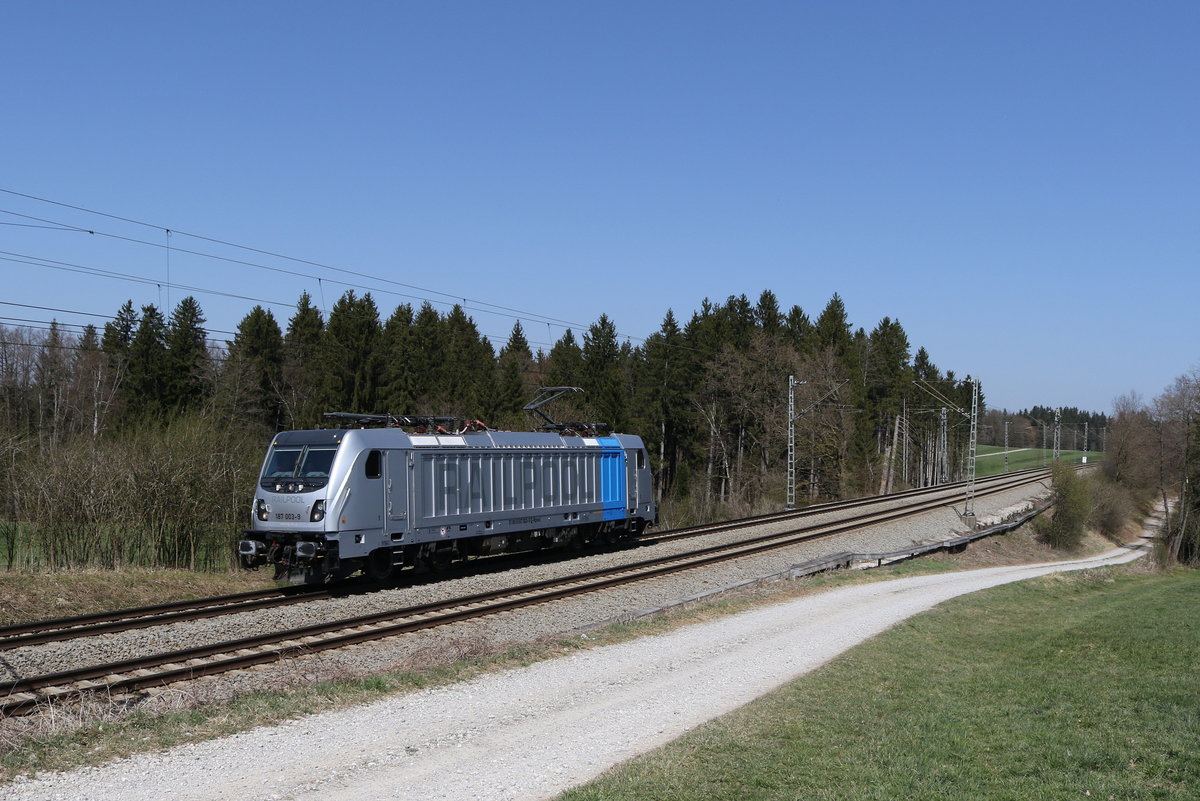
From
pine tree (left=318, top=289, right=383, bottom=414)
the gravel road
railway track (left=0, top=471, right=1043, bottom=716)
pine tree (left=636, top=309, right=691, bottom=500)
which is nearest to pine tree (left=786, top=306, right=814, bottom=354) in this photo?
pine tree (left=636, top=309, right=691, bottom=500)

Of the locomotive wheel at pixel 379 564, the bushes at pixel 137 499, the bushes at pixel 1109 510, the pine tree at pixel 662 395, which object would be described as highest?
the pine tree at pixel 662 395

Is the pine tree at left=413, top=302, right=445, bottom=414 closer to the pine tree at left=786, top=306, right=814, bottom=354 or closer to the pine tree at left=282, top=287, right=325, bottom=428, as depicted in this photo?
the pine tree at left=282, top=287, right=325, bottom=428

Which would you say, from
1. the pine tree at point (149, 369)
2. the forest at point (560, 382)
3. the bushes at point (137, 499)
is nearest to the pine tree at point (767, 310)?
the forest at point (560, 382)

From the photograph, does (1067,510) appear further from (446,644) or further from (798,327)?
(446,644)

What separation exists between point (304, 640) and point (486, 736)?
6.20 meters

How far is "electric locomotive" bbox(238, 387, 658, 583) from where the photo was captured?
760 inches

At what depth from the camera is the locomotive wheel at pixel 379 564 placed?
806 inches

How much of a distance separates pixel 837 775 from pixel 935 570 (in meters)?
23.7

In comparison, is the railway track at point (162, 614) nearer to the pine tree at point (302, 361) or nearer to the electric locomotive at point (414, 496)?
the electric locomotive at point (414, 496)

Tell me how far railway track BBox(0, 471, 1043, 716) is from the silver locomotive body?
2556 mm

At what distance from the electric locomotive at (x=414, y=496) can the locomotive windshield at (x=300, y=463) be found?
3cm

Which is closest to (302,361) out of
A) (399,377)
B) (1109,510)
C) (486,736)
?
(399,377)

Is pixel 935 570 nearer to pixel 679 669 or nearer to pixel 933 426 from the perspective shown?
pixel 679 669

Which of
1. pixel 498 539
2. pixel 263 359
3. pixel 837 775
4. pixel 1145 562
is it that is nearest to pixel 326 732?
pixel 837 775
